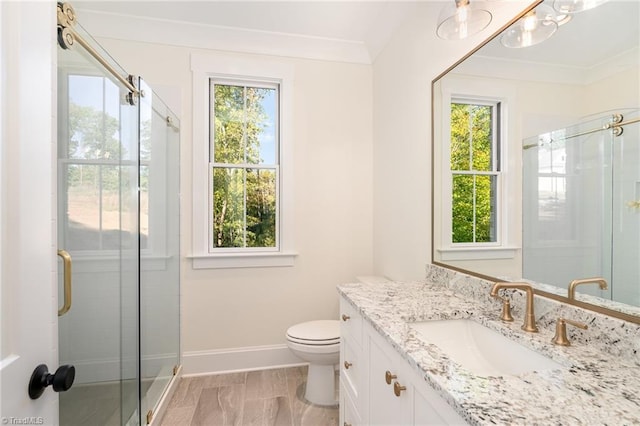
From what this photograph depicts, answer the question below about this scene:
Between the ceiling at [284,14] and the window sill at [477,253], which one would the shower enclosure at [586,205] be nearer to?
the window sill at [477,253]

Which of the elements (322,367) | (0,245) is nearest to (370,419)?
(322,367)

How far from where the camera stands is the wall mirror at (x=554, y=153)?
0.87m

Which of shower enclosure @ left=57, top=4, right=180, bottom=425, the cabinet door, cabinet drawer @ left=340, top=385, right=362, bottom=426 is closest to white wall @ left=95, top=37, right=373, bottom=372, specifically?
shower enclosure @ left=57, top=4, right=180, bottom=425

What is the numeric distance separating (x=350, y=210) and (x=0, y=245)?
2230 mm

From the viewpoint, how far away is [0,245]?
613mm

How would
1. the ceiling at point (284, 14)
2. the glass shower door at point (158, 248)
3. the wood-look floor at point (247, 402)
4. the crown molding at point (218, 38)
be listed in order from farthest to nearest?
the crown molding at point (218, 38), the ceiling at point (284, 14), the wood-look floor at point (247, 402), the glass shower door at point (158, 248)

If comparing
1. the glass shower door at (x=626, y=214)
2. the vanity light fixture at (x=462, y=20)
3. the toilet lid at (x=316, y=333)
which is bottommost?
the toilet lid at (x=316, y=333)

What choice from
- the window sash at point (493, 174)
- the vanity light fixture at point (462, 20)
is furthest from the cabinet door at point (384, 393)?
the vanity light fixture at point (462, 20)

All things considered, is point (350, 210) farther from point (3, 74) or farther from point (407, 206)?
point (3, 74)

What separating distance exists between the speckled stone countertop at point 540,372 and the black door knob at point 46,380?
86cm

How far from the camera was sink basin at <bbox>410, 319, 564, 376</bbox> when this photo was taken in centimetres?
95

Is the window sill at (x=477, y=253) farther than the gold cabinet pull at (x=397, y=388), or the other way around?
the window sill at (x=477, y=253)

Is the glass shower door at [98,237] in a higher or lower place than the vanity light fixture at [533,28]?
lower

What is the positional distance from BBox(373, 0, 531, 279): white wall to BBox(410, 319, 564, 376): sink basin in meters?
0.66
